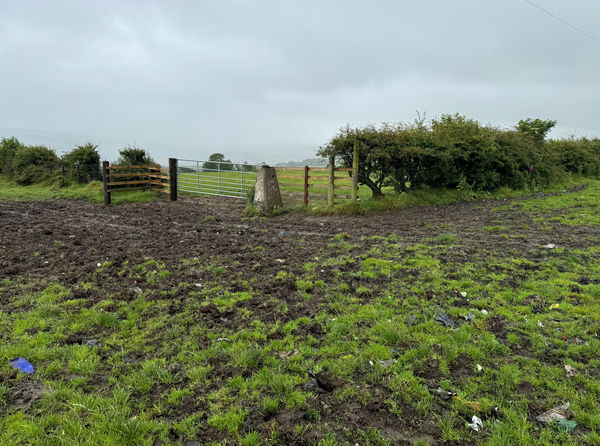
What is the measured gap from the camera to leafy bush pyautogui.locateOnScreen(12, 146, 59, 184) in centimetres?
1977

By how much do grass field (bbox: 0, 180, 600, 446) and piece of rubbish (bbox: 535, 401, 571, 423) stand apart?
0.04 m

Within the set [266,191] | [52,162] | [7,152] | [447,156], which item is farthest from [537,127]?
[7,152]

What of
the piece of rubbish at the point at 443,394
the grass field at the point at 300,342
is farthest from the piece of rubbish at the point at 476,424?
the piece of rubbish at the point at 443,394

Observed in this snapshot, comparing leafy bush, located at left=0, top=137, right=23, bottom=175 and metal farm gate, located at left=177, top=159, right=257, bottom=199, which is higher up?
leafy bush, located at left=0, top=137, right=23, bottom=175

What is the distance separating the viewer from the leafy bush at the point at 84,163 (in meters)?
17.8

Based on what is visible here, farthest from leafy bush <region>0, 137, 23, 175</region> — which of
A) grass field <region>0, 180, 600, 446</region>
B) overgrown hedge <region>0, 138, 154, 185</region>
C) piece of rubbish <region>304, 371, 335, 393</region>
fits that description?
piece of rubbish <region>304, 371, 335, 393</region>

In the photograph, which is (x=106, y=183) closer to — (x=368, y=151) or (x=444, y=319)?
(x=368, y=151)

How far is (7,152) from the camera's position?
2239 cm

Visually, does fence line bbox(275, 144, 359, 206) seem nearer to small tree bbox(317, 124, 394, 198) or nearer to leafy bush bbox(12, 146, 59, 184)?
small tree bbox(317, 124, 394, 198)

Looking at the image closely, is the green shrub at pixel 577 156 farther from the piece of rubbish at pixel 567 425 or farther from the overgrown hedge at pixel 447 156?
the piece of rubbish at pixel 567 425

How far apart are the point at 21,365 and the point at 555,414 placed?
387cm

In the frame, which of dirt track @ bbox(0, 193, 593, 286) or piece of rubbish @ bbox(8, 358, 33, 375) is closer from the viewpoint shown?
piece of rubbish @ bbox(8, 358, 33, 375)

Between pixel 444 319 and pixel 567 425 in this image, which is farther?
pixel 444 319

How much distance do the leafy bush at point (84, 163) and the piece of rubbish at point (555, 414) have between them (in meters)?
20.3
